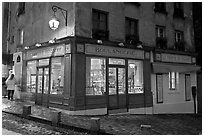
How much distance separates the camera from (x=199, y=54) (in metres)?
15.9

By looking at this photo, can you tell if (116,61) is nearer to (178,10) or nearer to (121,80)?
(121,80)

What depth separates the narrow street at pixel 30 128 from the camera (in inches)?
273

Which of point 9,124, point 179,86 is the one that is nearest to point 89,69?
point 9,124

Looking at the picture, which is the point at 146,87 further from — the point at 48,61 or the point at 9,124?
the point at 9,124

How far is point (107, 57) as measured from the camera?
1107 cm

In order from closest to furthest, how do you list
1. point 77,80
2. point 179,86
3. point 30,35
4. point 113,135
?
point 113,135 → point 77,80 → point 30,35 → point 179,86

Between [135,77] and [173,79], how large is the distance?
3.38 m

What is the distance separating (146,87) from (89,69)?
3.95 m

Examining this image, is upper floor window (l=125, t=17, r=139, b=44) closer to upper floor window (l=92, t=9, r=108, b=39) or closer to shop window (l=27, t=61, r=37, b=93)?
upper floor window (l=92, t=9, r=108, b=39)

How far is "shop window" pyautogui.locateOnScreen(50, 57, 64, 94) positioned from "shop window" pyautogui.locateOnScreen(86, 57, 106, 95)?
1.34m

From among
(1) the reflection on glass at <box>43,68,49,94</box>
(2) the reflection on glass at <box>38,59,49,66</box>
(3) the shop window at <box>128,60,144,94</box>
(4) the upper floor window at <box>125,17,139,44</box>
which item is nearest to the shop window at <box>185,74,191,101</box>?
(3) the shop window at <box>128,60,144,94</box>

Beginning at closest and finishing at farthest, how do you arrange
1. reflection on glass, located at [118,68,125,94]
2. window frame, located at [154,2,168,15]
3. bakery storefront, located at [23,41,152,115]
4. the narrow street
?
the narrow street < bakery storefront, located at [23,41,152,115] < reflection on glass, located at [118,68,125,94] < window frame, located at [154,2,168,15]

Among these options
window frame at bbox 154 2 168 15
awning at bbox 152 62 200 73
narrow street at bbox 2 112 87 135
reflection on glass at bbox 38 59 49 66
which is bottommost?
narrow street at bbox 2 112 87 135

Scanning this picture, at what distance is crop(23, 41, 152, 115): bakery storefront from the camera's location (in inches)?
399
